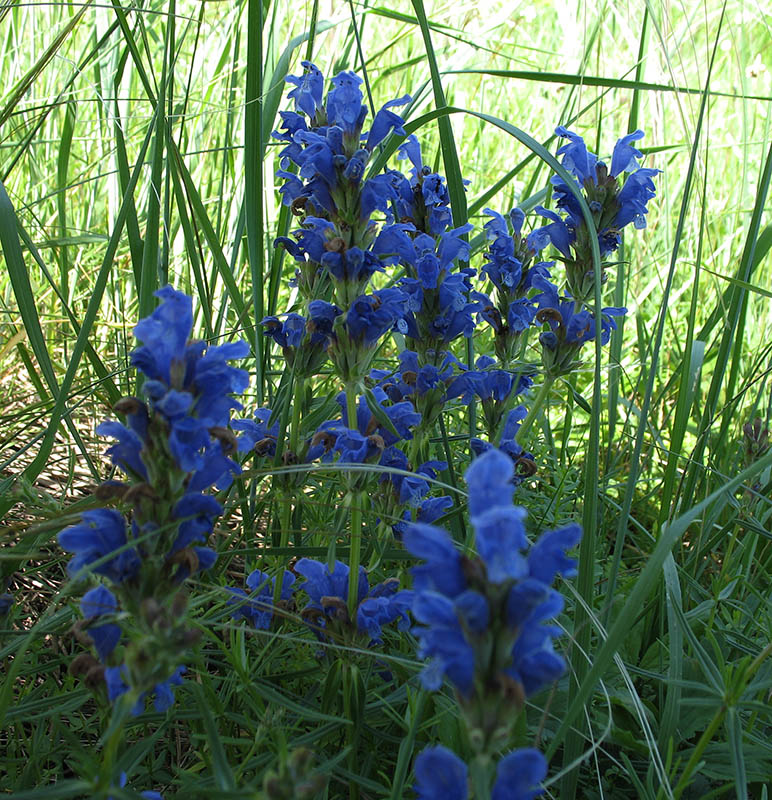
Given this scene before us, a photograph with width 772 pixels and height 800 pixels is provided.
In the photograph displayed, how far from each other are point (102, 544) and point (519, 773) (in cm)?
60

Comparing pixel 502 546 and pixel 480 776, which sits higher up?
pixel 502 546

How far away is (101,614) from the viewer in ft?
3.73

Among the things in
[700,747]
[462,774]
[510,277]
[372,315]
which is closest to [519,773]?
[462,774]

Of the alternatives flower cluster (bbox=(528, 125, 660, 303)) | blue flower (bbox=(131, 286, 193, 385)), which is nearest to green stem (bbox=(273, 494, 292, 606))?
blue flower (bbox=(131, 286, 193, 385))

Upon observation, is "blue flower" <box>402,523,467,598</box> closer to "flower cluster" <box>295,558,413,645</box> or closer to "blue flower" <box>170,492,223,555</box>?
"blue flower" <box>170,492,223,555</box>

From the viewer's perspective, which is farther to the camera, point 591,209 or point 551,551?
point 591,209

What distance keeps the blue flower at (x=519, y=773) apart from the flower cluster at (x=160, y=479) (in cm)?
41

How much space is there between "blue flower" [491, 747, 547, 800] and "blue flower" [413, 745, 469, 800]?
0.13 ft

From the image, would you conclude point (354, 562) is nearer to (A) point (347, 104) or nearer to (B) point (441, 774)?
(B) point (441, 774)

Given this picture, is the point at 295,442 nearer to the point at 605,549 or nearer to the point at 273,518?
the point at 273,518

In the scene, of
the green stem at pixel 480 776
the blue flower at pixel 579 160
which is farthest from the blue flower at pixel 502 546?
the blue flower at pixel 579 160

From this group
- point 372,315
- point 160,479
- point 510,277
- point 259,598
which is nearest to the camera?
point 160,479

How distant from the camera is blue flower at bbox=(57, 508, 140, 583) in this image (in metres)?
1.08

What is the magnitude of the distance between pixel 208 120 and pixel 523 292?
1.89 m
